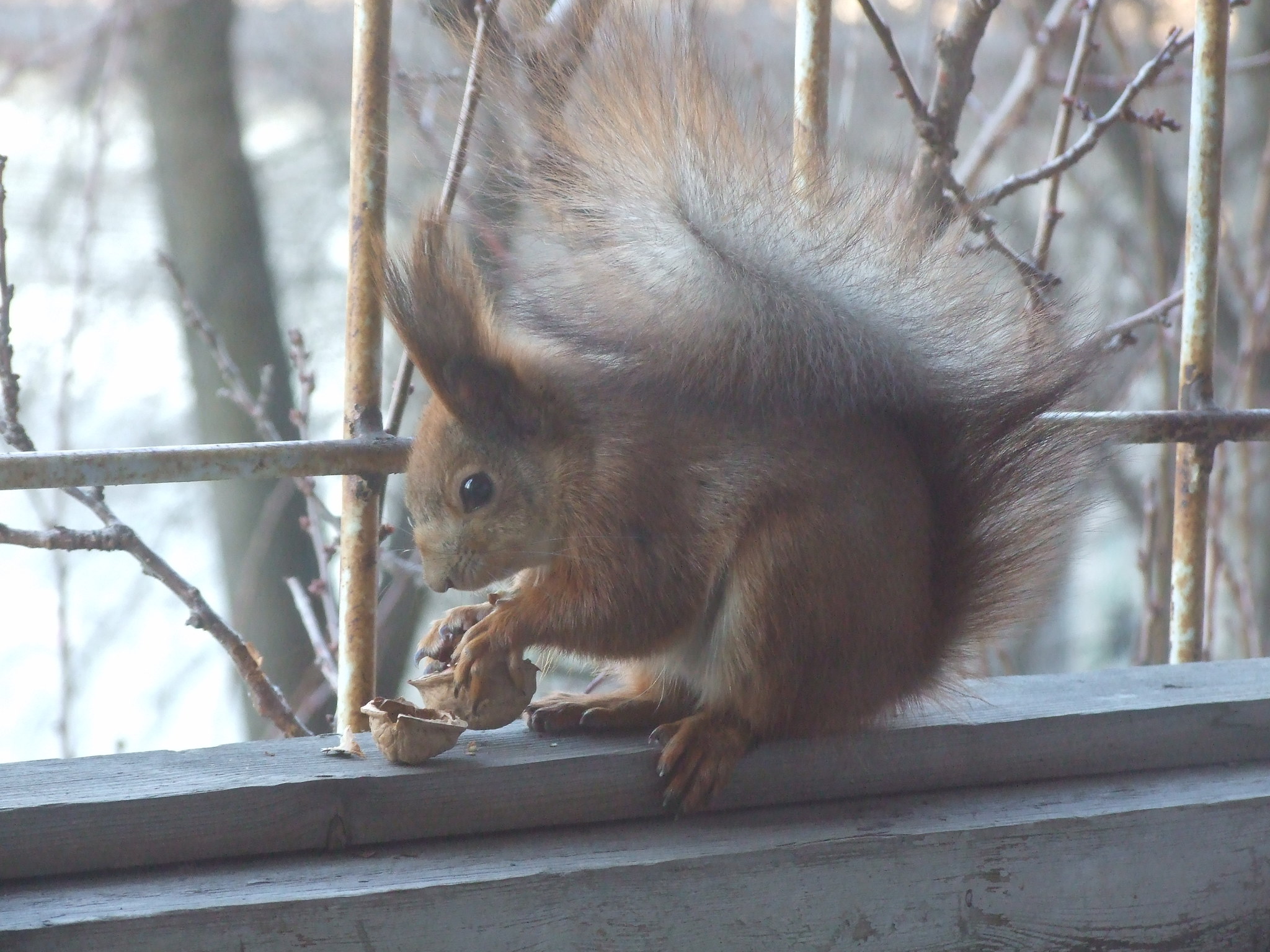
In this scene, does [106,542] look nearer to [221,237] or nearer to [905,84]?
[905,84]

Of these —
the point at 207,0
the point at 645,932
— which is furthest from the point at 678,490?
the point at 207,0

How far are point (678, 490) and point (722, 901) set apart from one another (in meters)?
0.33

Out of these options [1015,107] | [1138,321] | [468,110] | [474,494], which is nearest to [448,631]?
[474,494]

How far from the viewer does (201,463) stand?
1.13 m

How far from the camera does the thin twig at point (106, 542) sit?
1256 millimetres

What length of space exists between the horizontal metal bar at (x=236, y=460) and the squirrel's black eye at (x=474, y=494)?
0.08m

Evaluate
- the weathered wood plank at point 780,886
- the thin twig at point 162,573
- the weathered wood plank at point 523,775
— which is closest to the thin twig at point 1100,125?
the weathered wood plank at point 523,775

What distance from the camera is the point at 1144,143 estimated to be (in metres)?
2.59

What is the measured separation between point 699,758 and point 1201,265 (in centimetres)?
88

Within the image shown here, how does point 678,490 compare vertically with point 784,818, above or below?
above

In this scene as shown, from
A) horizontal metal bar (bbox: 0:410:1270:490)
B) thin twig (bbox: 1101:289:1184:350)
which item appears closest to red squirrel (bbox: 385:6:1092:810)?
horizontal metal bar (bbox: 0:410:1270:490)

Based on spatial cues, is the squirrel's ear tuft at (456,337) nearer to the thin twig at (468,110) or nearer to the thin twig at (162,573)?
the thin twig at (468,110)

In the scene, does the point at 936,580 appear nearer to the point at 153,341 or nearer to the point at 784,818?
the point at 784,818

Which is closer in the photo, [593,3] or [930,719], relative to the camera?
[593,3]
